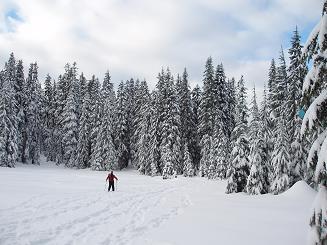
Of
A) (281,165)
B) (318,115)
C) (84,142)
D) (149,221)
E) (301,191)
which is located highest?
(84,142)

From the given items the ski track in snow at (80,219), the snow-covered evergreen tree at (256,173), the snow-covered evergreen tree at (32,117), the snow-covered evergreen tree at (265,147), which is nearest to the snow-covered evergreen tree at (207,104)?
the snow-covered evergreen tree at (265,147)

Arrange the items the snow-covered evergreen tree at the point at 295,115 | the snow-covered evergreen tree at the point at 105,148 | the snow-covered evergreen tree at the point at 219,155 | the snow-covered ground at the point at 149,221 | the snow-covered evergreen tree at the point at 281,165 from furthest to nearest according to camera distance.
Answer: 1. the snow-covered evergreen tree at the point at 105,148
2. the snow-covered evergreen tree at the point at 219,155
3. the snow-covered evergreen tree at the point at 295,115
4. the snow-covered evergreen tree at the point at 281,165
5. the snow-covered ground at the point at 149,221

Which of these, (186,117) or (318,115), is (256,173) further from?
(186,117)

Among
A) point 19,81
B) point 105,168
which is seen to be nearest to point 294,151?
A: point 105,168

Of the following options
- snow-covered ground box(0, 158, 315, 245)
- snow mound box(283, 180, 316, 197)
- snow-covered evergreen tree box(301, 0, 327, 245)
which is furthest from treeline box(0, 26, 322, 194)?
snow-covered evergreen tree box(301, 0, 327, 245)

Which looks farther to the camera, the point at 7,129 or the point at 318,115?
the point at 7,129

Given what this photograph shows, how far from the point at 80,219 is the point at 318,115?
1090 cm

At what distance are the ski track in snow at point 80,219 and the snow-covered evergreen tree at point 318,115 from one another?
6132mm

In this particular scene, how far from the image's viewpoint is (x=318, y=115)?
7660 mm

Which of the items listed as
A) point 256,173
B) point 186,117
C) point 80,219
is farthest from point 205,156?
point 80,219

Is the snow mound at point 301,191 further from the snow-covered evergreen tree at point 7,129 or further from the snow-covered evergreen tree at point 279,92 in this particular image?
the snow-covered evergreen tree at point 7,129

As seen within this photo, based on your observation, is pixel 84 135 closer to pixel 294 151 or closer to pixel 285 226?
pixel 294 151

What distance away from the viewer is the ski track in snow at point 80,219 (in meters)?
11.6

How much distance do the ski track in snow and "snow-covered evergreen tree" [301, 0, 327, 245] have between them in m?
6.13
